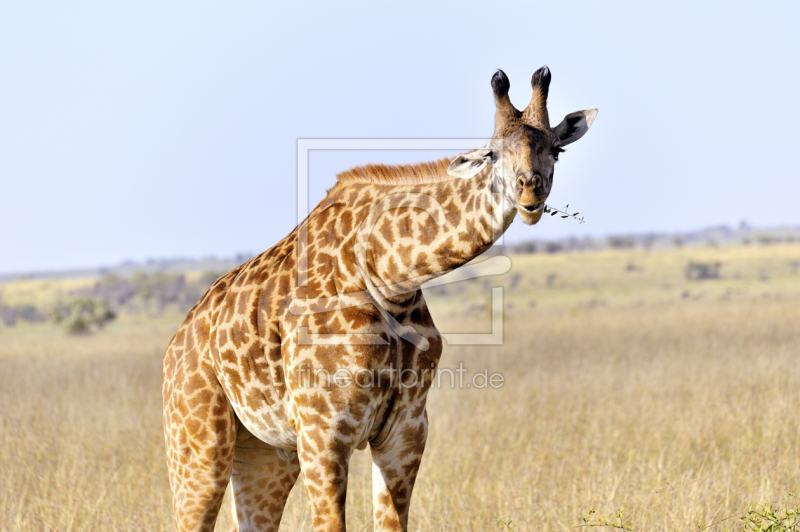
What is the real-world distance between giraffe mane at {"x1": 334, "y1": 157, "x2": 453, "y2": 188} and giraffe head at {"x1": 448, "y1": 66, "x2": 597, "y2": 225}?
0.39 meters

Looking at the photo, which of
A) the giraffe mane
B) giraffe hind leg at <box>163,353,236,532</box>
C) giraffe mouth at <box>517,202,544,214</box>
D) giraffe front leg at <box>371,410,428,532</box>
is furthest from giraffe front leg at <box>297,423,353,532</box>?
giraffe mouth at <box>517,202,544,214</box>

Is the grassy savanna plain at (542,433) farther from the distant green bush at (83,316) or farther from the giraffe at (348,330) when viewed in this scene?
the distant green bush at (83,316)

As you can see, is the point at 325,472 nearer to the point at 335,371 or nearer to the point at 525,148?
the point at 335,371

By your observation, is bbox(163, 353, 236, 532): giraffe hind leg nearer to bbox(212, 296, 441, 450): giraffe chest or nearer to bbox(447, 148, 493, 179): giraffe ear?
bbox(212, 296, 441, 450): giraffe chest

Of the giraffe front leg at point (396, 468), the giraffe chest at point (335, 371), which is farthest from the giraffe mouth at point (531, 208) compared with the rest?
the giraffe front leg at point (396, 468)

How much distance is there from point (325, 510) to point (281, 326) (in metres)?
0.97

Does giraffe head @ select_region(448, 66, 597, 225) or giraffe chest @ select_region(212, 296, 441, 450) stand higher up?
giraffe head @ select_region(448, 66, 597, 225)

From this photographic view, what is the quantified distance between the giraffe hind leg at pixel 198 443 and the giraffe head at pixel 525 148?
2.03 metres

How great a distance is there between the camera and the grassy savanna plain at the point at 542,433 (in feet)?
21.9

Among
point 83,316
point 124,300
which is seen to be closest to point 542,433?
point 83,316

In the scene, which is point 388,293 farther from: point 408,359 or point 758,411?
point 758,411

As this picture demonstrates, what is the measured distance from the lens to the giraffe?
12.8ft

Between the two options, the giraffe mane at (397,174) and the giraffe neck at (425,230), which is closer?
the giraffe neck at (425,230)

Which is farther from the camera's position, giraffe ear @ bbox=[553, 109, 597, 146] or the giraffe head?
→ giraffe ear @ bbox=[553, 109, 597, 146]
